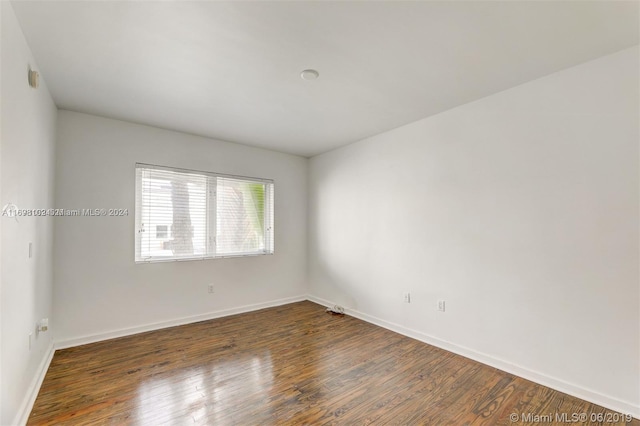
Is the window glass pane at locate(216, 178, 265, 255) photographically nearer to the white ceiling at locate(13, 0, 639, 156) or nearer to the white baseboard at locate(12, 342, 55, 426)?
the white ceiling at locate(13, 0, 639, 156)

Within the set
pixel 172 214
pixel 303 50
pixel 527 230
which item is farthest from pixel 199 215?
pixel 527 230

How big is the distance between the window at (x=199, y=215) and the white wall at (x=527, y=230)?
189cm

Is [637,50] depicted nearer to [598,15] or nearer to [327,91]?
[598,15]

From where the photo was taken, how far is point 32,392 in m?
2.10

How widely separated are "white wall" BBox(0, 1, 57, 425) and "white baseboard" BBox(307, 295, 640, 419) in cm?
333

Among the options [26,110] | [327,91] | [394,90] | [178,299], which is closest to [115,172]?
[26,110]

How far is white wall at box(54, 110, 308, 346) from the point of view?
305 cm

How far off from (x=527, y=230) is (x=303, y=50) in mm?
2364

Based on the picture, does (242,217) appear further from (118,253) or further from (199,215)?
(118,253)

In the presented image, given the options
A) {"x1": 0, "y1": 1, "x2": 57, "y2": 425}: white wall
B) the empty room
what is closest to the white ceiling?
the empty room

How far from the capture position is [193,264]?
383 cm

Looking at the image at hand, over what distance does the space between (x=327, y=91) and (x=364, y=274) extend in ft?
8.07

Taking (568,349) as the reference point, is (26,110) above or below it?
above

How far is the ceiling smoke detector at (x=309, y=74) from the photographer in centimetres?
231
